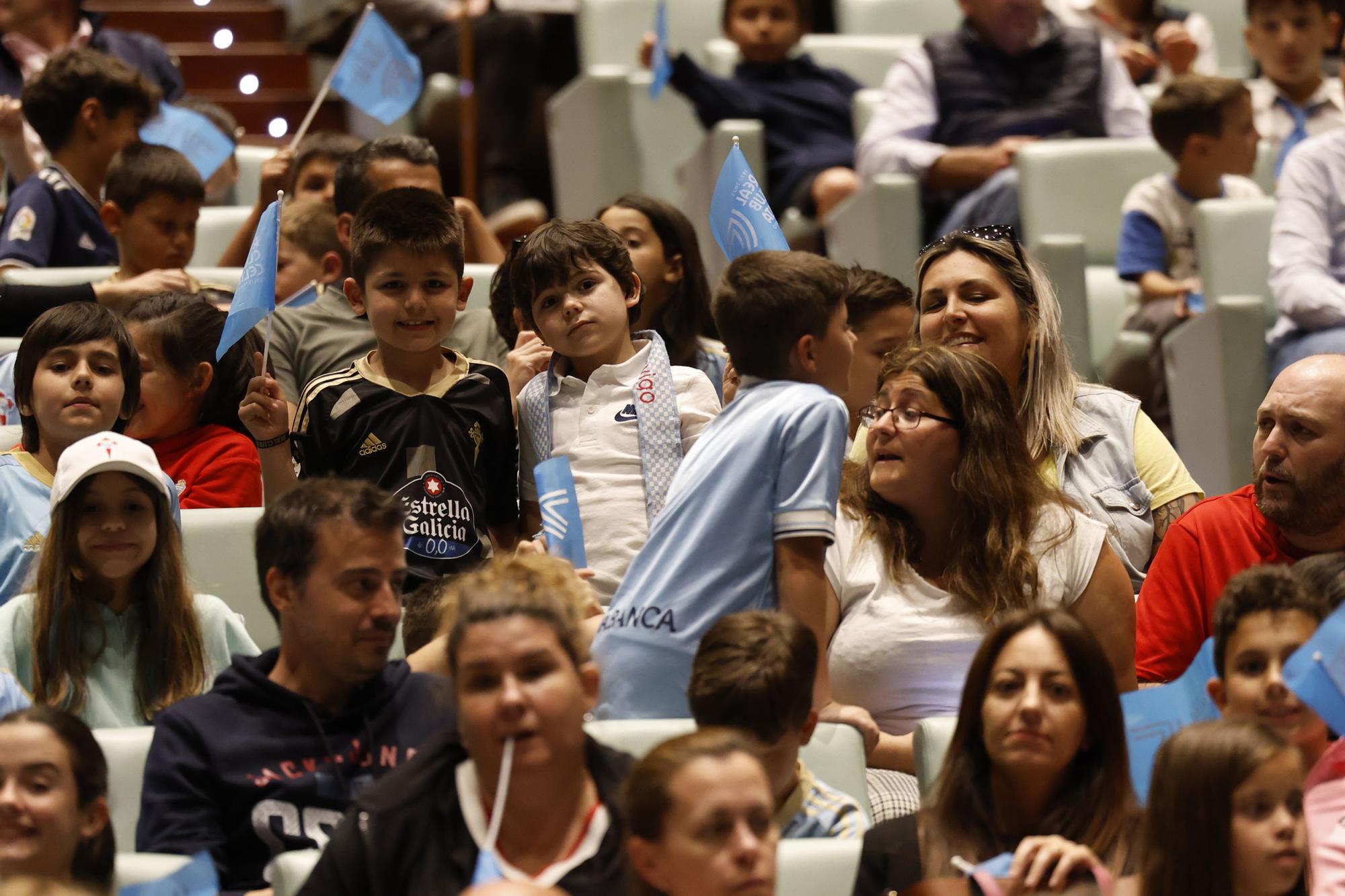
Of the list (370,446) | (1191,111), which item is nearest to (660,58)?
(1191,111)

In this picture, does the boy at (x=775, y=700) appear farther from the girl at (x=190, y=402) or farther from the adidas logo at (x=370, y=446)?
the girl at (x=190, y=402)

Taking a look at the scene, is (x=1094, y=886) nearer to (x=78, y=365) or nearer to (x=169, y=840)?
(x=169, y=840)

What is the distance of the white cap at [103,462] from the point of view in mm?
2631

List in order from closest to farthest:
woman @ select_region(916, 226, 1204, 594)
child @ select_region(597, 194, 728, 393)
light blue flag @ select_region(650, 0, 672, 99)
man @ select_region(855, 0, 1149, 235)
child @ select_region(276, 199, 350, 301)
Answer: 1. woman @ select_region(916, 226, 1204, 594)
2. child @ select_region(597, 194, 728, 393)
3. child @ select_region(276, 199, 350, 301)
4. light blue flag @ select_region(650, 0, 672, 99)
5. man @ select_region(855, 0, 1149, 235)

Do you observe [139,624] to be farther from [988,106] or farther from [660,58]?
[988,106]

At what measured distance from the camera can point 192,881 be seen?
6.45 ft

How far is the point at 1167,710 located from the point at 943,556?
0.49 meters

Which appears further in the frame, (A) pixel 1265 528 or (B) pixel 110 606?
(A) pixel 1265 528

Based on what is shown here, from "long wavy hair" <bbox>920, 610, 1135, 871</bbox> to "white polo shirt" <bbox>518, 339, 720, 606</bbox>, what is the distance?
2.63 feet

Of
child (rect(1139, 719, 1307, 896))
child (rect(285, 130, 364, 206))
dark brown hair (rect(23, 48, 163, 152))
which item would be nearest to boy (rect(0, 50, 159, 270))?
dark brown hair (rect(23, 48, 163, 152))

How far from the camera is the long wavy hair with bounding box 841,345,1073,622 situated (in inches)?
106

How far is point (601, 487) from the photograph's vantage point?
2.99 meters

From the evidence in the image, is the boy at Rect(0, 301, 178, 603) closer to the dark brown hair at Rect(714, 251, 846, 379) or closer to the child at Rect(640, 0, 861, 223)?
the dark brown hair at Rect(714, 251, 846, 379)

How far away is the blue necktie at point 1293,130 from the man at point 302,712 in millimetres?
3464
